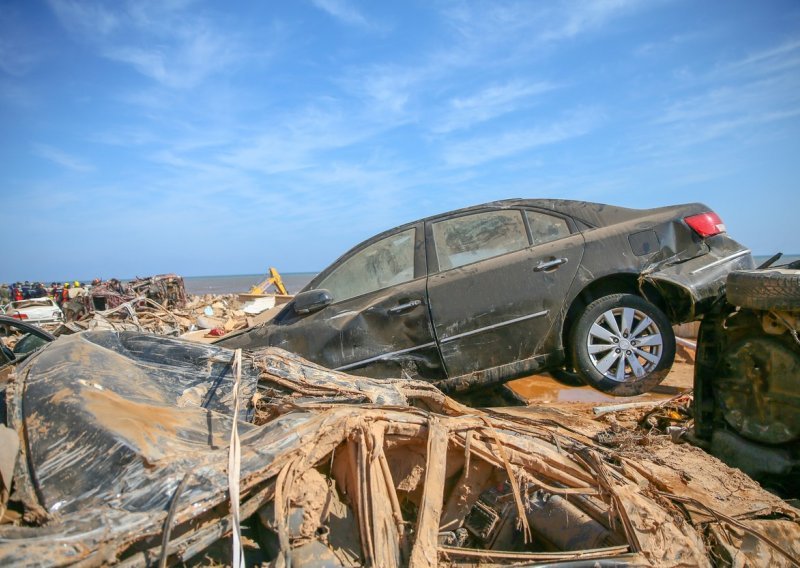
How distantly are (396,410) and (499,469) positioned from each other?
447 mm

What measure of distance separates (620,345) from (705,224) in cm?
132

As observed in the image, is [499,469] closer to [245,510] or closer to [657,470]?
[245,510]

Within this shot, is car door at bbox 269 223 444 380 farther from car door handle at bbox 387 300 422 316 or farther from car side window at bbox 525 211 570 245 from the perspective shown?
car side window at bbox 525 211 570 245

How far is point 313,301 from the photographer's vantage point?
446 cm

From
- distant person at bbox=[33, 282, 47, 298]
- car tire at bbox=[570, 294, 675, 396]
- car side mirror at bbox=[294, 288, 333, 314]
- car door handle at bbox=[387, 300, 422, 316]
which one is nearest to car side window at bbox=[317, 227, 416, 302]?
car side mirror at bbox=[294, 288, 333, 314]

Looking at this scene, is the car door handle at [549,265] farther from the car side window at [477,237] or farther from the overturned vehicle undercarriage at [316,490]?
the overturned vehicle undercarriage at [316,490]

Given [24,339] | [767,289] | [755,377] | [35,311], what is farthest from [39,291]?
[767,289]

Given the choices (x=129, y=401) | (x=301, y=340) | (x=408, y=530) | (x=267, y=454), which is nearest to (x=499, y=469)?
(x=408, y=530)

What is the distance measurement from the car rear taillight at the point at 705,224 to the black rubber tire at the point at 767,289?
61.5 inches

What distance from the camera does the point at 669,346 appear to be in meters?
4.18

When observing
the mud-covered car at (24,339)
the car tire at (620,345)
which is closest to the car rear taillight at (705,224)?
the car tire at (620,345)

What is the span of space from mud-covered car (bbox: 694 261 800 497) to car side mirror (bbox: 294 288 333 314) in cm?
288

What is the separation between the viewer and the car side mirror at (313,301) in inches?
175

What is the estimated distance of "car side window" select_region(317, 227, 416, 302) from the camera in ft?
15.0
